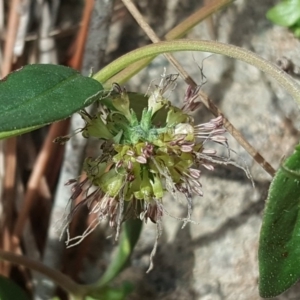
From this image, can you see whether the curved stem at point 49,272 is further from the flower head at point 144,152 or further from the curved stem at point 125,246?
the flower head at point 144,152

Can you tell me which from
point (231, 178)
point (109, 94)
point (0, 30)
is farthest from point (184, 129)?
point (0, 30)

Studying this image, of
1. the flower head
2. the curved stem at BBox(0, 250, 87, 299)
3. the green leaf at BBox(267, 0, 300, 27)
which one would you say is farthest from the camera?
the green leaf at BBox(267, 0, 300, 27)

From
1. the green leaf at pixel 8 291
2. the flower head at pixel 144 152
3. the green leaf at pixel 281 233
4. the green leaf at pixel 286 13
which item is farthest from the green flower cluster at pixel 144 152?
the green leaf at pixel 286 13

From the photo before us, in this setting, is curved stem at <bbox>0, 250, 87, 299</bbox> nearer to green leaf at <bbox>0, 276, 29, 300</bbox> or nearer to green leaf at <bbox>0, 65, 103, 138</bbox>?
green leaf at <bbox>0, 276, 29, 300</bbox>

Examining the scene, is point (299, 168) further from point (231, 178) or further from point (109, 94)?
point (231, 178)

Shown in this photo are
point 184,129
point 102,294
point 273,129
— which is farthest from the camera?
point 273,129

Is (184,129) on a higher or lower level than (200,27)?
higher

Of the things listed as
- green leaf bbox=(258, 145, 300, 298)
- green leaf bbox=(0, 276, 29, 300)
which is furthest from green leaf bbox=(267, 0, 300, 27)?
green leaf bbox=(0, 276, 29, 300)
